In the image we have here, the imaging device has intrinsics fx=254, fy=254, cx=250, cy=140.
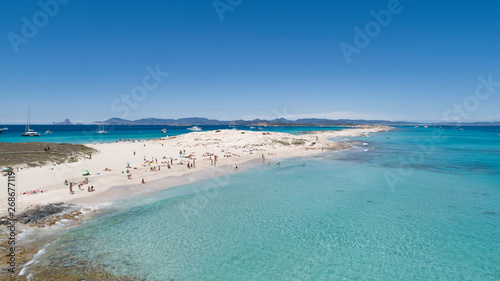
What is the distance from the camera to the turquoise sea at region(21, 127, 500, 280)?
13562 mm

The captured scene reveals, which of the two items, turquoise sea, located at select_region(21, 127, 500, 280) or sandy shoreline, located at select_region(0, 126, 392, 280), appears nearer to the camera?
turquoise sea, located at select_region(21, 127, 500, 280)

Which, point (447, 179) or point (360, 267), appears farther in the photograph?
point (447, 179)

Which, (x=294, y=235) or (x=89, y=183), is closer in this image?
(x=294, y=235)

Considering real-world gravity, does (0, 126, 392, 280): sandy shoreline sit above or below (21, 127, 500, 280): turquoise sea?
above

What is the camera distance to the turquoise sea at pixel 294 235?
13.6m

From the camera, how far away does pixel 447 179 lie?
34312 millimetres

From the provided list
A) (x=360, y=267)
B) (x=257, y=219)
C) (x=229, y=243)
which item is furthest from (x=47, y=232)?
(x=360, y=267)

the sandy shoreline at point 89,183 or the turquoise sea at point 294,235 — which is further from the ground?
the sandy shoreline at point 89,183

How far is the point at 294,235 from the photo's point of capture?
17.6 meters

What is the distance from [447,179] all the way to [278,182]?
23.1m

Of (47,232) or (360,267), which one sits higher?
(47,232)

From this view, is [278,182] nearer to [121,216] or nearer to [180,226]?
[180,226]

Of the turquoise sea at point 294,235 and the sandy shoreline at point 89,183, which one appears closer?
the turquoise sea at point 294,235

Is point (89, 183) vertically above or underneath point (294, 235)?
above
